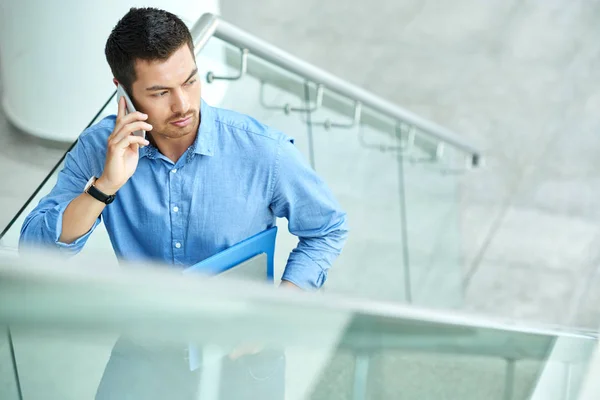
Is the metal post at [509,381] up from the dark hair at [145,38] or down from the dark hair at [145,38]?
down

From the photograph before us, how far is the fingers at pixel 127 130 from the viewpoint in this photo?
181 cm

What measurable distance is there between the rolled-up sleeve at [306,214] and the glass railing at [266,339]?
2.52 feet

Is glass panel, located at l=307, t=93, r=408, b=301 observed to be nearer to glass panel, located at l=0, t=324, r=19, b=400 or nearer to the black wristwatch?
the black wristwatch

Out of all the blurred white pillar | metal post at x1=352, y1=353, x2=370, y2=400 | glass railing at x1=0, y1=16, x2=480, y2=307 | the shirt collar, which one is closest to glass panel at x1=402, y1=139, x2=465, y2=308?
glass railing at x1=0, y1=16, x2=480, y2=307

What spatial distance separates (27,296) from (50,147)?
3785 mm

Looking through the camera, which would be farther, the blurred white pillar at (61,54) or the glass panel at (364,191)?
the blurred white pillar at (61,54)

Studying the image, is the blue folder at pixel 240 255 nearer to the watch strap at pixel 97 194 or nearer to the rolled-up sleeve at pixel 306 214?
the rolled-up sleeve at pixel 306 214

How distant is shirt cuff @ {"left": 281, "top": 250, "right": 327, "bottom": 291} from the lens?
2.04m

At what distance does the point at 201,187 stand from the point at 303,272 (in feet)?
1.13

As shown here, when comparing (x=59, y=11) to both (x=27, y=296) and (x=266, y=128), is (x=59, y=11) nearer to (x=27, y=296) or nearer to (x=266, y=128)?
(x=266, y=128)

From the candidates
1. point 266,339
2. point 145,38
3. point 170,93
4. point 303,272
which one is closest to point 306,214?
point 303,272

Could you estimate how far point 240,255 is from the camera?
1.92m

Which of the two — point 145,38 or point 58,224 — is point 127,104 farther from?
point 58,224

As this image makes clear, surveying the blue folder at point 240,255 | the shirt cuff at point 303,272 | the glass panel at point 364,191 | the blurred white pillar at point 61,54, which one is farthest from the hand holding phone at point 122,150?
the blurred white pillar at point 61,54
